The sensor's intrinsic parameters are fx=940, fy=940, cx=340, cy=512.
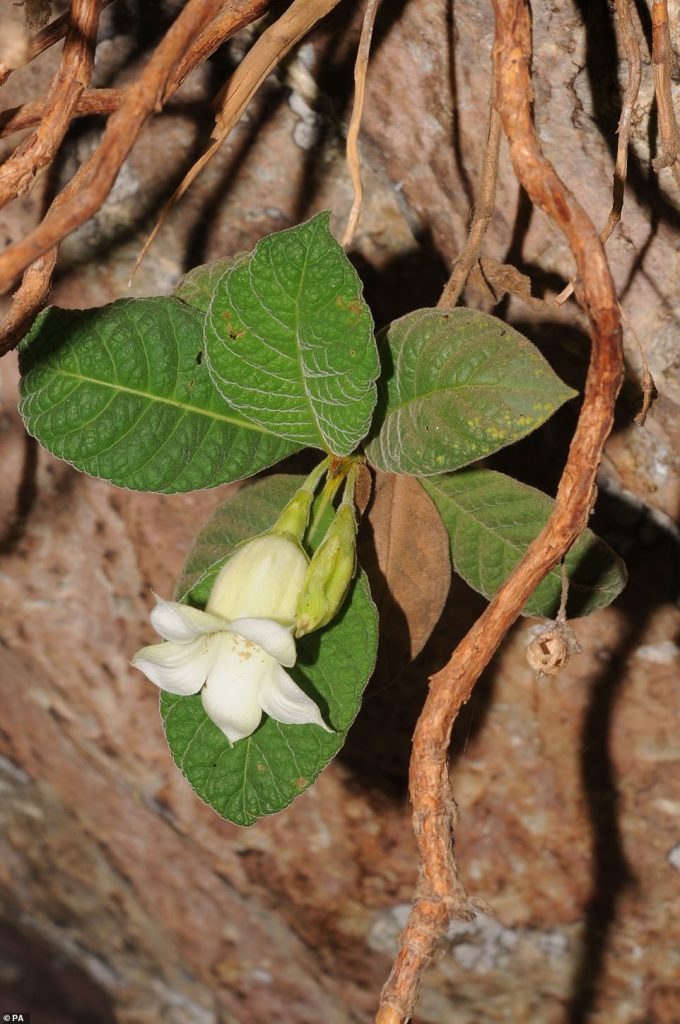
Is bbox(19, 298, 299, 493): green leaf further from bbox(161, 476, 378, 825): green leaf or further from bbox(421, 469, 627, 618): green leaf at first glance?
bbox(421, 469, 627, 618): green leaf

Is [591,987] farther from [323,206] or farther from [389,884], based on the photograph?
[323,206]

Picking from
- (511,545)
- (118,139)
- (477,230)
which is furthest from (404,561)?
(118,139)

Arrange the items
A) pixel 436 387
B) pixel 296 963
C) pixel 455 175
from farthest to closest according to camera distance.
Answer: pixel 296 963 → pixel 455 175 → pixel 436 387

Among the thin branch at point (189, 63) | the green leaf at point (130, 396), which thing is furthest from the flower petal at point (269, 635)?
the thin branch at point (189, 63)

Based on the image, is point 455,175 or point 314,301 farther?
point 455,175

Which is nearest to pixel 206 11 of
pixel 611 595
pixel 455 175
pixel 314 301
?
pixel 314 301

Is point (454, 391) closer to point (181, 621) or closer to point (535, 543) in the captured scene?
point (535, 543)

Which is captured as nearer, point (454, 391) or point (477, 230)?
point (454, 391)
